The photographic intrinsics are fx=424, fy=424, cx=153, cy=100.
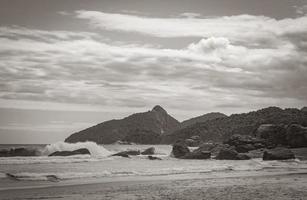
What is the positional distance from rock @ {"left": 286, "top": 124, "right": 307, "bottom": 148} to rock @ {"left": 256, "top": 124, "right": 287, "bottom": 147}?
3.46ft

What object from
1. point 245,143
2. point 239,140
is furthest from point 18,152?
point 245,143

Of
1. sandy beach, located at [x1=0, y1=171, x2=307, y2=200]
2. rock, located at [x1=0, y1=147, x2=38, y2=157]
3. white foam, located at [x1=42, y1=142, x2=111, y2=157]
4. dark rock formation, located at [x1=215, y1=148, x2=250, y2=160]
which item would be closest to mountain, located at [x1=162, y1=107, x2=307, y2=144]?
white foam, located at [x1=42, y1=142, x2=111, y2=157]

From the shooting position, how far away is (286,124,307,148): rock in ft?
244

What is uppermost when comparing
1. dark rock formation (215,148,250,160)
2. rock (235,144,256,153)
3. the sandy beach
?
rock (235,144,256,153)

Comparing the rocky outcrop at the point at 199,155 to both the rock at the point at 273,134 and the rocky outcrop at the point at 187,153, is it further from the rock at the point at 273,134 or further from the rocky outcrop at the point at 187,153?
the rock at the point at 273,134

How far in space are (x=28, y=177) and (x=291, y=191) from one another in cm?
1684

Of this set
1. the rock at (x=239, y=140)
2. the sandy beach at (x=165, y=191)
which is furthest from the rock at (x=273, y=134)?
the sandy beach at (x=165, y=191)

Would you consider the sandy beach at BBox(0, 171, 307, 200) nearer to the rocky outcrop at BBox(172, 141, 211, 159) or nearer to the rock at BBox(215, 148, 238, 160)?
the rock at BBox(215, 148, 238, 160)

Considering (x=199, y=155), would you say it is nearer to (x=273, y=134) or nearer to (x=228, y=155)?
(x=228, y=155)

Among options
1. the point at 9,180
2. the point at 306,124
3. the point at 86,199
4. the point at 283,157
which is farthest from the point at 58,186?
the point at 306,124

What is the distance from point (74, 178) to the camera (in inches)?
1152

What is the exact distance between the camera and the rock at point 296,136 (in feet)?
244

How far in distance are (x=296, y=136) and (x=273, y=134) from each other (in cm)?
422

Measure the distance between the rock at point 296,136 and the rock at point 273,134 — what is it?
1054 mm
